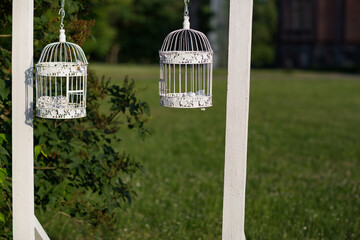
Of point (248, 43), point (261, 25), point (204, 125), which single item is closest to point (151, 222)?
point (248, 43)

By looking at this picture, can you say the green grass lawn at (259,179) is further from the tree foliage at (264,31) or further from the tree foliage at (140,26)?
the tree foliage at (140,26)

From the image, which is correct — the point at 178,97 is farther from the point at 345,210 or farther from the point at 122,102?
the point at 345,210

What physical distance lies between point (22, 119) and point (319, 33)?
131 ft

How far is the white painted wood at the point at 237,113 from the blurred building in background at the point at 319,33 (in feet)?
119

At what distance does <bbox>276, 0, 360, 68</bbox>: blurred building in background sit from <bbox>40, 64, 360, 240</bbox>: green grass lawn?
26.8m

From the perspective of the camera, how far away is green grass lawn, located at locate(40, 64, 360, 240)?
17.9ft

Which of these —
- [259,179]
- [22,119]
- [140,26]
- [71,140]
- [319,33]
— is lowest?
[259,179]

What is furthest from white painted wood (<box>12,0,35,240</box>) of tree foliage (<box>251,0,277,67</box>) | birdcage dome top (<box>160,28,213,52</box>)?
tree foliage (<box>251,0,277,67</box>)

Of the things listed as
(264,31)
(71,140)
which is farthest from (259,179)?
(264,31)

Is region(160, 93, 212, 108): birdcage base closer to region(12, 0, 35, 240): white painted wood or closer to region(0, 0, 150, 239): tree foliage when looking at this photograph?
region(0, 0, 150, 239): tree foliage

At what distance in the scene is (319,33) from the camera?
40.9 m

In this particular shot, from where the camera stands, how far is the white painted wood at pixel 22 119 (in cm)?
346

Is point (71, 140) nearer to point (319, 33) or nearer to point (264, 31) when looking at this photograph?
point (319, 33)

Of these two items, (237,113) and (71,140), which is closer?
(237,113)
